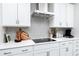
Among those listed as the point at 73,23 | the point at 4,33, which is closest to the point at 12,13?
the point at 4,33

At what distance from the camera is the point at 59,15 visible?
327cm

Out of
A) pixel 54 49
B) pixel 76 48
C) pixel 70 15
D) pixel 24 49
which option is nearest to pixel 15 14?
pixel 24 49

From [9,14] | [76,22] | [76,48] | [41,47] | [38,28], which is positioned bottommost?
[76,48]

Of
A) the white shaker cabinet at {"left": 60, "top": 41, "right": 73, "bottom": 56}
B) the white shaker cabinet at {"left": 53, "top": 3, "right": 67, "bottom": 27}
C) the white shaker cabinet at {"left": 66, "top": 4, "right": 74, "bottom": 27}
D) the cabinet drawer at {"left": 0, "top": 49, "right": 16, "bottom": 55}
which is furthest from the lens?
the white shaker cabinet at {"left": 66, "top": 4, "right": 74, "bottom": 27}

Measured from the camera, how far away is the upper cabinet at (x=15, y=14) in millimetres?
2281

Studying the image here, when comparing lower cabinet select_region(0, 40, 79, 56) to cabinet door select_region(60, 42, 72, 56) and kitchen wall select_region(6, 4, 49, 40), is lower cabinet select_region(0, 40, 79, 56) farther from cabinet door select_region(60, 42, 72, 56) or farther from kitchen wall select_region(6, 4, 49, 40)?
kitchen wall select_region(6, 4, 49, 40)

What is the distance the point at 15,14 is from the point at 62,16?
5.33 ft

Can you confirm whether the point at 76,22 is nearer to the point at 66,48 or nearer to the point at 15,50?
the point at 66,48

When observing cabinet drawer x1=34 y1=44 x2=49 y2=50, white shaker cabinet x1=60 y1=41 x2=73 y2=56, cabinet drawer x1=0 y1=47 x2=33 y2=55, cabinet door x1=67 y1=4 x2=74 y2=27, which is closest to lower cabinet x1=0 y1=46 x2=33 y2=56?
cabinet drawer x1=0 y1=47 x2=33 y2=55

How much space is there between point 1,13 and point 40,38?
55.9 inches

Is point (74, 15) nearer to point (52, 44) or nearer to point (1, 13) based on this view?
point (52, 44)

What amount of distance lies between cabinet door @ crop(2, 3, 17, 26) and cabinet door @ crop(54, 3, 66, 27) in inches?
53.7

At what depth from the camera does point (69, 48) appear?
3129 mm

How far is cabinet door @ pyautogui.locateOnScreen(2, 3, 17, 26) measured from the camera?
2.27 m
